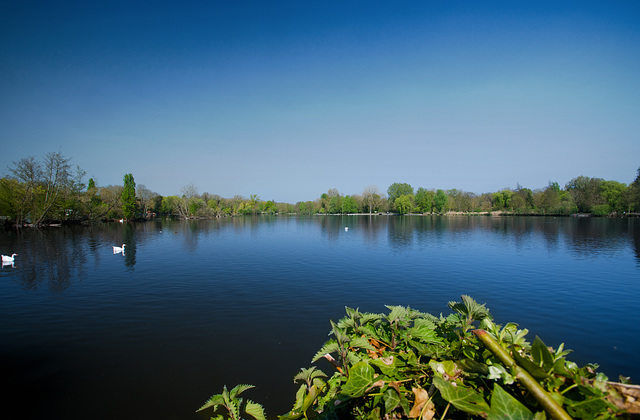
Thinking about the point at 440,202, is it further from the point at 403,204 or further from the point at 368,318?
the point at 368,318

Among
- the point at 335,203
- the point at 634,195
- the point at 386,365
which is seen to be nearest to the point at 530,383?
the point at 386,365

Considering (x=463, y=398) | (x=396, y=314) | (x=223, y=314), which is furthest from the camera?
(x=223, y=314)

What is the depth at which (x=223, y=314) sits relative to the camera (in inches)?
406

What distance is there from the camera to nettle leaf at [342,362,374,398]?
1235mm

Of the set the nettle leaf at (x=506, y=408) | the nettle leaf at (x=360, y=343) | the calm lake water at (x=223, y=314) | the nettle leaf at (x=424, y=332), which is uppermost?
the nettle leaf at (x=506, y=408)

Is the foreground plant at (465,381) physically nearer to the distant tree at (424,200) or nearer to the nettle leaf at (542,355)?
the nettle leaf at (542,355)

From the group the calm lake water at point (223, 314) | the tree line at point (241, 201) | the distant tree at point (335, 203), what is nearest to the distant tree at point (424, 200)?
the tree line at point (241, 201)

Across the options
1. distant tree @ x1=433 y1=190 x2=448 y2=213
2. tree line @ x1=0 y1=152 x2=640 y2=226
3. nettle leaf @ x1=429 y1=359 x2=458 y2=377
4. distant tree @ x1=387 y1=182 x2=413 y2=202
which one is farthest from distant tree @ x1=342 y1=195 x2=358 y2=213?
nettle leaf @ x1=429 y1=359 x2=458 y2=377

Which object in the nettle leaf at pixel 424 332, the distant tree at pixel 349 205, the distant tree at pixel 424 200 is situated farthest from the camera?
the distant tree at pixel 349 205

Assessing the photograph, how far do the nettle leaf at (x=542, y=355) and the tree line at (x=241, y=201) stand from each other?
220ft

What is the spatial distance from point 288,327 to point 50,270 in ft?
53.3

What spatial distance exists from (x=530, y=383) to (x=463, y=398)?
224 mm

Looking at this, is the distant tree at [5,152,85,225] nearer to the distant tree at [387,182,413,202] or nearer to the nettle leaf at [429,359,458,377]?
the nettle leaf at [429,359,458,377]

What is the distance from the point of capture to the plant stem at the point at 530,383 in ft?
2.55
